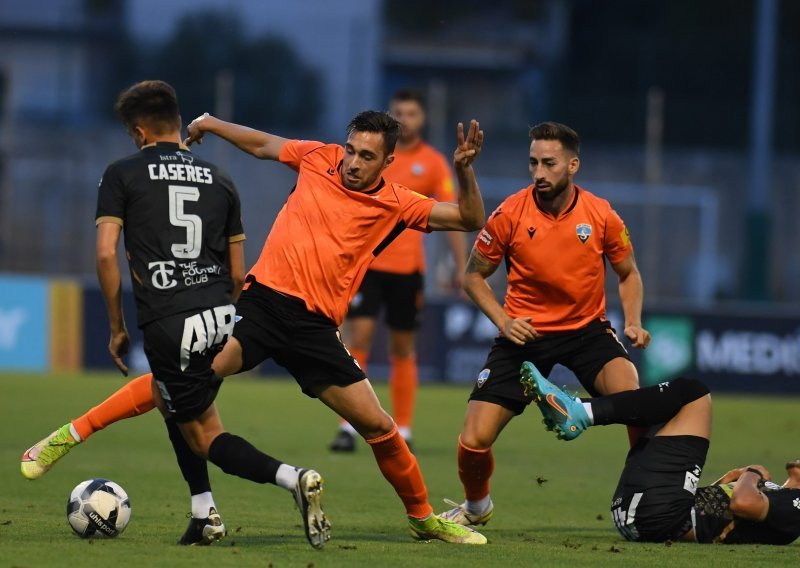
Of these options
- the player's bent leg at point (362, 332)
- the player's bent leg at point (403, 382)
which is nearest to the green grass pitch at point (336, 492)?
the player's bent leg at point (403, 382)

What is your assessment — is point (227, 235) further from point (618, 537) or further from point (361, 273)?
point (618, 537)

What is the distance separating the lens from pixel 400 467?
6367mm

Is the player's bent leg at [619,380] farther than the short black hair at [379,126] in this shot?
Yes

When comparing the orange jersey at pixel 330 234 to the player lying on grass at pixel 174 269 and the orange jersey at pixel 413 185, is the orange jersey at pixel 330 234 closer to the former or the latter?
the player lying on grass at pixel 174 269

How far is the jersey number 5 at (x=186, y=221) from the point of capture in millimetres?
5883

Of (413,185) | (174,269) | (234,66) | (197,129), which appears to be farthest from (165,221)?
(234,66)

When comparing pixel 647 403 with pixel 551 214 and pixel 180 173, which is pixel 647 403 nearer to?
pixel 551 214

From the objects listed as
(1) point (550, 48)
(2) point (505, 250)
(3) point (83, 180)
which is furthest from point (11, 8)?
(2) point (505, 250)

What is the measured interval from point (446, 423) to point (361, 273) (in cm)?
665

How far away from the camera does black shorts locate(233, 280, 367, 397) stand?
6312 millimetres

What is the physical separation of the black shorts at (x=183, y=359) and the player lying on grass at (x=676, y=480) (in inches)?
59.6

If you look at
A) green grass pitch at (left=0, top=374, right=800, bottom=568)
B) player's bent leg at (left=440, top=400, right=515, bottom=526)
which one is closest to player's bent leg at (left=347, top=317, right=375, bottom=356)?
green grass pitch at (left=0, top=374, right=800, bottom=568)

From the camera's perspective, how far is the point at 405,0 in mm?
28859

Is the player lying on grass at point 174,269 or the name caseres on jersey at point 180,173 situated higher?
the name caseres on jersey at point 180,173
